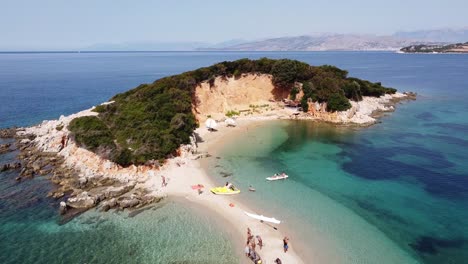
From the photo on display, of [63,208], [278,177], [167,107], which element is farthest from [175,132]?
[63,208]

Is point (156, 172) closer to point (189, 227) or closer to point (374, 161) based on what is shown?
point (189, 227)

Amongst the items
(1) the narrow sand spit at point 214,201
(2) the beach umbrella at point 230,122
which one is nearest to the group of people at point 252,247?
(1) the narrow sand spit at point 214,201

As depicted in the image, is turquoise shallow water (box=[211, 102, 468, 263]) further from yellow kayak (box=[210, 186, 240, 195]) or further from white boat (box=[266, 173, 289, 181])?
yellow kayak (box=[210, 186, 240, 195])

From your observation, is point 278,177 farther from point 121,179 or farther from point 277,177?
point 121,179

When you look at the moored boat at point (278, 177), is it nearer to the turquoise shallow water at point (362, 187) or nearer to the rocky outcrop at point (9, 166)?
the turquoise shallow water at point (362, 187)

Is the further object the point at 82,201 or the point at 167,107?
the point at 167,107

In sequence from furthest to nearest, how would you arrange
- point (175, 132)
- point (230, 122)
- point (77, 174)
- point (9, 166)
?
1. point (230, 122)
2. point (175, 132)
3. point (9, 166)
4. point (77, 174)

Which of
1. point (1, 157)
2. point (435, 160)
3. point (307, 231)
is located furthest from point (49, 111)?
point (435, 160)
